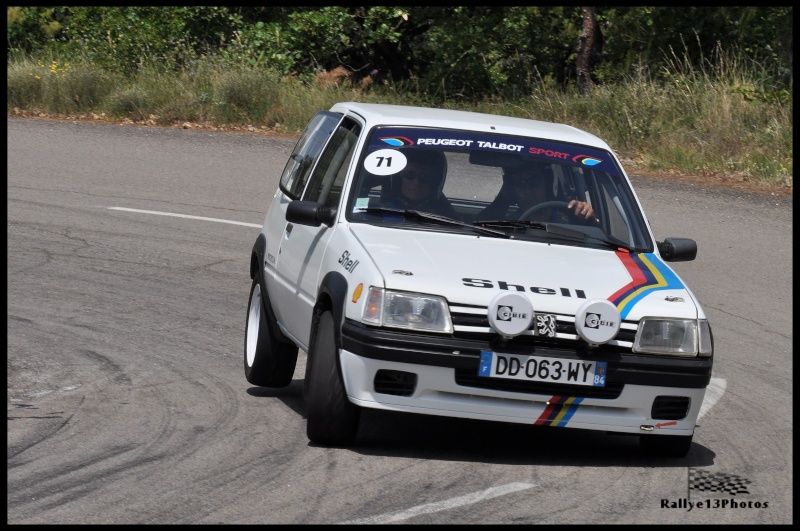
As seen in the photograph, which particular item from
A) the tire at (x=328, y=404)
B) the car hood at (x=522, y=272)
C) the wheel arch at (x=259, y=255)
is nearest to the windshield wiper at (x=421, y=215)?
the car hood at (x=522, y=272)

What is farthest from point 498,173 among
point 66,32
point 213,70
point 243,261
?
point 66,32

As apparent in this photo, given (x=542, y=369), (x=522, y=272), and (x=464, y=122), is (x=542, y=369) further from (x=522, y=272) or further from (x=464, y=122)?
(x=464, y=122)

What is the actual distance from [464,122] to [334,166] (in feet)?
2.72

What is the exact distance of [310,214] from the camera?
699 centimetres

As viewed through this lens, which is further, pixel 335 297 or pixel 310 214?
pixel 310 214

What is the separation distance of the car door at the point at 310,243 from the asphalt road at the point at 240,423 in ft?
1.95

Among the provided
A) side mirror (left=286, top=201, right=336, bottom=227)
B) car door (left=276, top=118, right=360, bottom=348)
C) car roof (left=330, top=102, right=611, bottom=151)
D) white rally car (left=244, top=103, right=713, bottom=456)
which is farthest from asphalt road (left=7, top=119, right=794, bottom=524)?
car roof (left=330, top=102, right=611, bottom=151)

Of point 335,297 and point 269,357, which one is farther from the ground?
point 335,297

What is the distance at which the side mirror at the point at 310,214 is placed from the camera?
700 centimetres

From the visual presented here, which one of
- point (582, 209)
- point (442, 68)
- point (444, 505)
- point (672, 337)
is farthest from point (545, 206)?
point (442, 68)

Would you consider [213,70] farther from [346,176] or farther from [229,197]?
[346,176]

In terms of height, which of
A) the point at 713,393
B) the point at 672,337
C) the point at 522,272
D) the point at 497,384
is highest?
the point at 522,272

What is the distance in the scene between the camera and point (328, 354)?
629 cm

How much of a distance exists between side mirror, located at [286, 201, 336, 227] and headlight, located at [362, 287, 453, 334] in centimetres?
105
